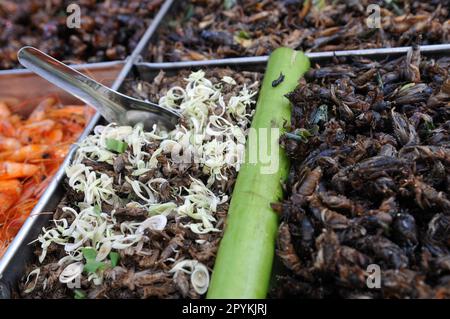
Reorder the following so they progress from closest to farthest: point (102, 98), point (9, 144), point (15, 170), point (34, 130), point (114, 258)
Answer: point (114, 258)
point (102, 98)
point (15, 170)
point (9, 144)
point (34, 130)

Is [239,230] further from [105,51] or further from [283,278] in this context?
[105,51]

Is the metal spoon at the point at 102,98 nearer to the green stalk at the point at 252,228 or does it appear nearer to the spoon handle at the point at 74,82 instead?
the spoon handle at the point at 74,82

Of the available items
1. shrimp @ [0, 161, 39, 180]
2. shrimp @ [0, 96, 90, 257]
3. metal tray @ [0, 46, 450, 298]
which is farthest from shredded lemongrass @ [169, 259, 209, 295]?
shrimp @ [0, 161, 39, 180]

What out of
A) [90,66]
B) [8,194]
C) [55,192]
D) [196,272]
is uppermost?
[90,66]

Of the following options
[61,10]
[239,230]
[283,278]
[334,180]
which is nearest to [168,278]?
[239,230]

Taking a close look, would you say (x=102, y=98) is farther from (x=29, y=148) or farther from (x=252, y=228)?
(x=252, y=228)

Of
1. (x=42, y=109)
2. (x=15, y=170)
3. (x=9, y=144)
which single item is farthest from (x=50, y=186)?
(x=42, y=109)
